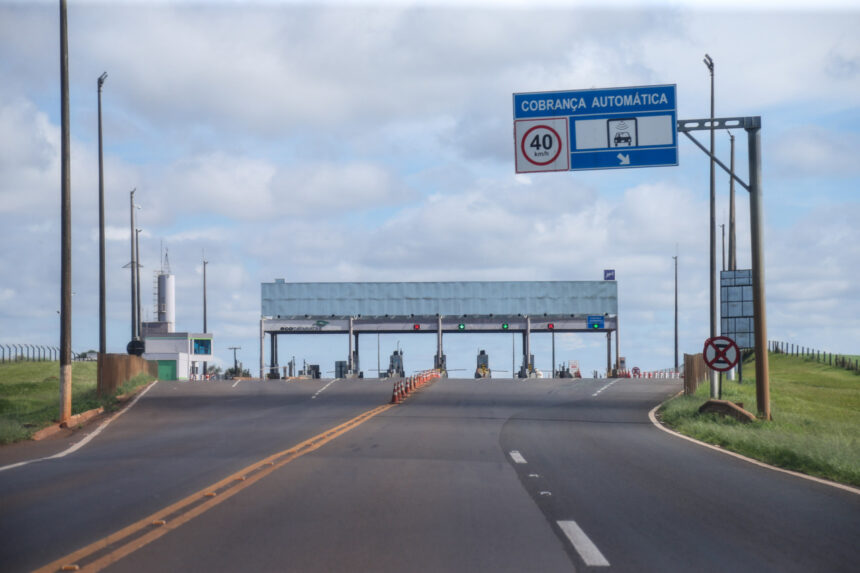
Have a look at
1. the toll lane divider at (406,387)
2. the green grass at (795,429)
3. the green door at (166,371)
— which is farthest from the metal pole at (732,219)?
the green door at (166,371)

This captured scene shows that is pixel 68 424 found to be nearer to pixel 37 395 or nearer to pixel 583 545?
pixel 37 395

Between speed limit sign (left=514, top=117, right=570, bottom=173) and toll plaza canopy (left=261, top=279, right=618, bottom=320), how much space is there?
60.1 m

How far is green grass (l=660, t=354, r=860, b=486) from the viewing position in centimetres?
1564

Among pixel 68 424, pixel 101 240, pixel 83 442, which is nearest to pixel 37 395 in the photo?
pixel 101 240

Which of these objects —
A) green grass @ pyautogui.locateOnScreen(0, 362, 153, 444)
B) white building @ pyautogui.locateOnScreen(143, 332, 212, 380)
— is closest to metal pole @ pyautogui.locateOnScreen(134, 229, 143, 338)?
green grass @ pyautogui.locateOnScreen(0, 362, 153, 444)

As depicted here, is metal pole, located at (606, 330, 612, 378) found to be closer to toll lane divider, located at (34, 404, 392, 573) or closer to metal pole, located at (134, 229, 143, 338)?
metal pole, located at (134, 229, 143, 338)

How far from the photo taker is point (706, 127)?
995 inches

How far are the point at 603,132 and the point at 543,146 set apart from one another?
162 cm

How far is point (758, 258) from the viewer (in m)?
24.8

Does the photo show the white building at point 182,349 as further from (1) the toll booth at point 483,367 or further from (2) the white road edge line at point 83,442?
(2) the white road edge line at point 83,442

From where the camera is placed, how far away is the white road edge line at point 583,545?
26.5 feet

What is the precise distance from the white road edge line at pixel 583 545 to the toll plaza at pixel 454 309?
254ft

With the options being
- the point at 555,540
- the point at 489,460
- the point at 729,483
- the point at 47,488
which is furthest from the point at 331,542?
the point at 489,460

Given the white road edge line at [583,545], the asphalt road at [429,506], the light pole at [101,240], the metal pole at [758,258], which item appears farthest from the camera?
the light pole at [101,240]
